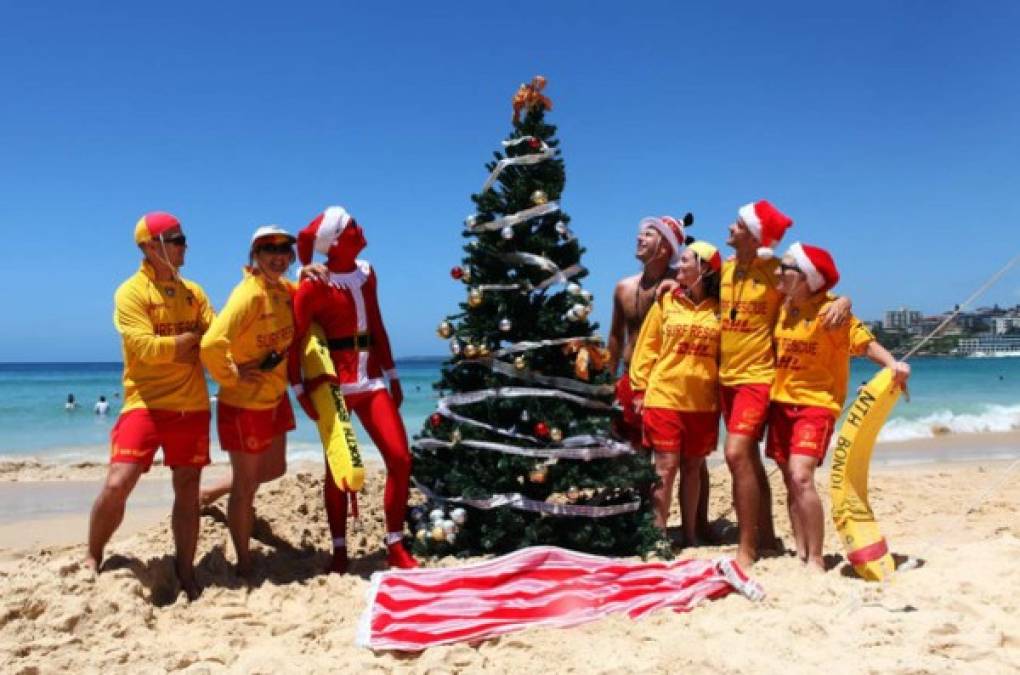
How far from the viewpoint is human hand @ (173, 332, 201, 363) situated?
410 centimetres

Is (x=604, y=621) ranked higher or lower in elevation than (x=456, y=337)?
lower

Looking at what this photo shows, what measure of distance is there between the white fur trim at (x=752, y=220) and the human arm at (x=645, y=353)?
2.48 ft

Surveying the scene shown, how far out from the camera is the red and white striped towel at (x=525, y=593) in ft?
11.5

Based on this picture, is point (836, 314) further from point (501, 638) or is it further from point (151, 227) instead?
point (151, 227)

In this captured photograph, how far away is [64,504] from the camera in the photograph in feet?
28.6

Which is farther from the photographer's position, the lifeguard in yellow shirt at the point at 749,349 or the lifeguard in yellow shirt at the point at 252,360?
the lifeguard in yellow shirt at the point at 749,349

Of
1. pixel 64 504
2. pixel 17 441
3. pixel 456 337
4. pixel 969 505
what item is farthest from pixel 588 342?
pixel 17 441

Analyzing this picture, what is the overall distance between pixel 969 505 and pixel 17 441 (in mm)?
17518

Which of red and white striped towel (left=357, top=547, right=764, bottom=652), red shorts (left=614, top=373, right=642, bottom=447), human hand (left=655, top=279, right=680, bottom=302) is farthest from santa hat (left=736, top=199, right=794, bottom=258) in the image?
red and white striped towel (left=357, top=547, right=764, bottom=652)

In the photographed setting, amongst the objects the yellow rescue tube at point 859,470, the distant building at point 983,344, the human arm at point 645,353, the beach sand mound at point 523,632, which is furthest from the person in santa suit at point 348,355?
the distant building at point 983,344

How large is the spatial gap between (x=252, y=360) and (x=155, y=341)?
538 mm

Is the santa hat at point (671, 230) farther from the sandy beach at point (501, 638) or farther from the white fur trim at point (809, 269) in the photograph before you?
the sandy beach at point (501, 638)

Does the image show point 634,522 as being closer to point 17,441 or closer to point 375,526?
point 375,526

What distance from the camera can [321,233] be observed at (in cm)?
463
